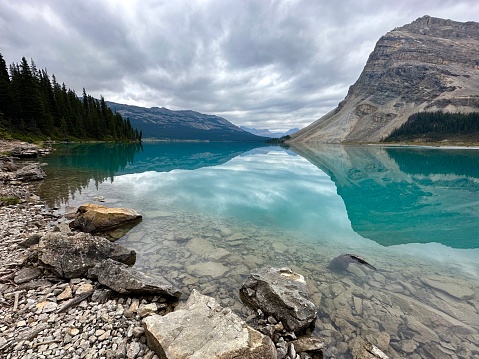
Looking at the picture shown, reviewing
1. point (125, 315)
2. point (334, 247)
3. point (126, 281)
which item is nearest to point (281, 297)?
point (125, 315)

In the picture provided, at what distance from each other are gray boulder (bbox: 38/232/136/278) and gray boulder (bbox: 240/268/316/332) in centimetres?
620

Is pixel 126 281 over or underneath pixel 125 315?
over

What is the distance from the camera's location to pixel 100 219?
14.6 metres

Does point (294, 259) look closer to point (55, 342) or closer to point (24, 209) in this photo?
point (55, 342)

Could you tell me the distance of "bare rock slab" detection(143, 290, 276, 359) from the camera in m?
5.32

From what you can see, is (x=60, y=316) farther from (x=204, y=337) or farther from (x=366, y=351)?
(x=366, y=351)

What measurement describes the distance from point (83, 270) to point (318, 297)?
30.6ft

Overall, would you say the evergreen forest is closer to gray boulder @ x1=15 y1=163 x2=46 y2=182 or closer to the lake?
the lake

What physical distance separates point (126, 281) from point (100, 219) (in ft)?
25.7

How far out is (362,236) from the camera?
56.0 feet

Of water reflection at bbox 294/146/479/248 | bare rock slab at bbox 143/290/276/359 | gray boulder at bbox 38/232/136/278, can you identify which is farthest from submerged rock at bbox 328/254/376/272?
gray boulder at bbox 38/232/136/278

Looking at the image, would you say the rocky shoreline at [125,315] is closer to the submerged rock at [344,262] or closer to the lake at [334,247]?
the lake at [334,247]

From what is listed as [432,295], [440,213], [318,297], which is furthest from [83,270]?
[440,213]

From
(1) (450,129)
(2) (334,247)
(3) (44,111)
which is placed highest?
(1) (450,129)
